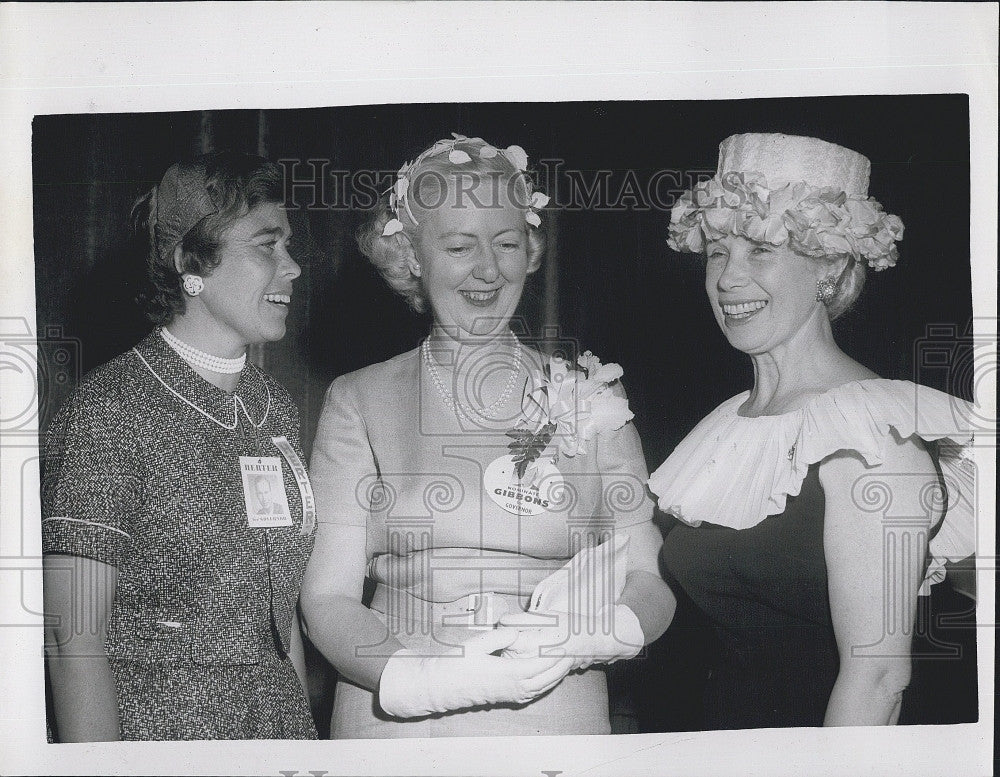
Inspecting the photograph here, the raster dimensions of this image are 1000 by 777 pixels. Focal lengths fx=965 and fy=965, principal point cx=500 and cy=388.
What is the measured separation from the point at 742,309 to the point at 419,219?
680mm

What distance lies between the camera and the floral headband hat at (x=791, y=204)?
6.38 feet

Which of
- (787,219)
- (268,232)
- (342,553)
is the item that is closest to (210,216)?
(268,232)

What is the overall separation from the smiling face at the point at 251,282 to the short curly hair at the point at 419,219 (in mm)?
Result: 166

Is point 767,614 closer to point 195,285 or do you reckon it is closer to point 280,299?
point 280,299

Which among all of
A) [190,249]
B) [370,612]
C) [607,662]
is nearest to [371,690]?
[370,612]

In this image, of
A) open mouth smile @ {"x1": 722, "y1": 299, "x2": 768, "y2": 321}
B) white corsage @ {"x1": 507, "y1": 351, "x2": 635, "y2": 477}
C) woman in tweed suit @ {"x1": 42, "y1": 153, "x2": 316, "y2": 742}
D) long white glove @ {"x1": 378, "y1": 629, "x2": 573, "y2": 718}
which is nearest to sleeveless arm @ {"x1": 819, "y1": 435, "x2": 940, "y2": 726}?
open mouth smile @ {"x1": 722, "y1": 299, "x2": 768, "y2": 321}

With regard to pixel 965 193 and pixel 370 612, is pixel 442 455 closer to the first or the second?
pixel 370 612

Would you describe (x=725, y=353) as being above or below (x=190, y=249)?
below

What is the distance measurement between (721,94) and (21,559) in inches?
68.2

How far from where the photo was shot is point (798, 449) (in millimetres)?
1908

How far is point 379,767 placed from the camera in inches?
76.7

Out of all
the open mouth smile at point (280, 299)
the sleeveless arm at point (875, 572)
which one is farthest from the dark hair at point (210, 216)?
the sleeveless arm at point (875, 572)

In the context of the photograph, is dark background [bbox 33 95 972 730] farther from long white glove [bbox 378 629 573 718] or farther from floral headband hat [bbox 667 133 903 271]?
long white glove [bbox 378 629 573 718]

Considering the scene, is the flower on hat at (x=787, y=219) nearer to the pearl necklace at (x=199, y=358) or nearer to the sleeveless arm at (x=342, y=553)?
the sleeveless arm at (x=342, y=553)
